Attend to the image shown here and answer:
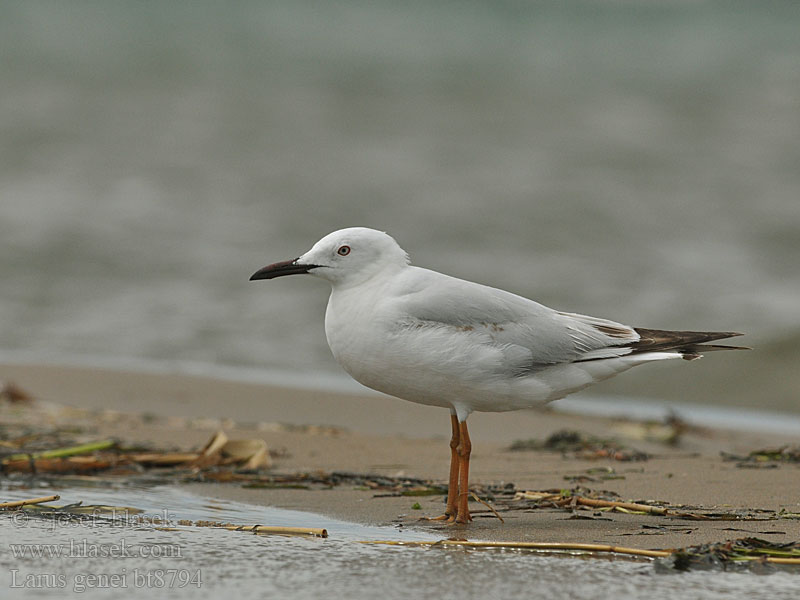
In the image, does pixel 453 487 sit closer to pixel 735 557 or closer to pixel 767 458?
pixel 735 557

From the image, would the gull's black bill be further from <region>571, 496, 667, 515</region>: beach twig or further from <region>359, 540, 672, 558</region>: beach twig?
<region>571, 496, 667, 515</region>: beach twig

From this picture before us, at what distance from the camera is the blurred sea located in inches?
412

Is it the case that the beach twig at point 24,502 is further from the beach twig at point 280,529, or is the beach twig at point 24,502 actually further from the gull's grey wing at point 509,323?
the gull's grey wing at point 509,323

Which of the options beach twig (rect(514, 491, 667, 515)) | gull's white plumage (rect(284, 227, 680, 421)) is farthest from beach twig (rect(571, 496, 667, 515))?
gull's white plumage (rect(284, 227, 680, 421))

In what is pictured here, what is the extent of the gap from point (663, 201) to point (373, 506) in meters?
10.9

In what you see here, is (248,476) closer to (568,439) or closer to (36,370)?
(568,439)

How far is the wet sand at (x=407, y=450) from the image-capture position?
3854 mm

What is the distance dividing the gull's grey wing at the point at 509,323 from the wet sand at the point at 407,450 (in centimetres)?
59

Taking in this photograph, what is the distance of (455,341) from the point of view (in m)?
4.09

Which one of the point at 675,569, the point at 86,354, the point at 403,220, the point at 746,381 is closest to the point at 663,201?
the point at 403,220

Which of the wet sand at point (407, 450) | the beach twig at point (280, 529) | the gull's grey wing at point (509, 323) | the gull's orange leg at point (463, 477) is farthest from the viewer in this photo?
the gull's grey wing at point (509, 323)

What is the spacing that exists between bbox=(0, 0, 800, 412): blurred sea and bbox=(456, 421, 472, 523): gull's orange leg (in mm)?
5077

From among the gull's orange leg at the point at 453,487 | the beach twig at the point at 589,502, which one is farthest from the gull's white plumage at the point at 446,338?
the beach twig at the point at 589,502

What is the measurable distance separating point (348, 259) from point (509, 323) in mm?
666
